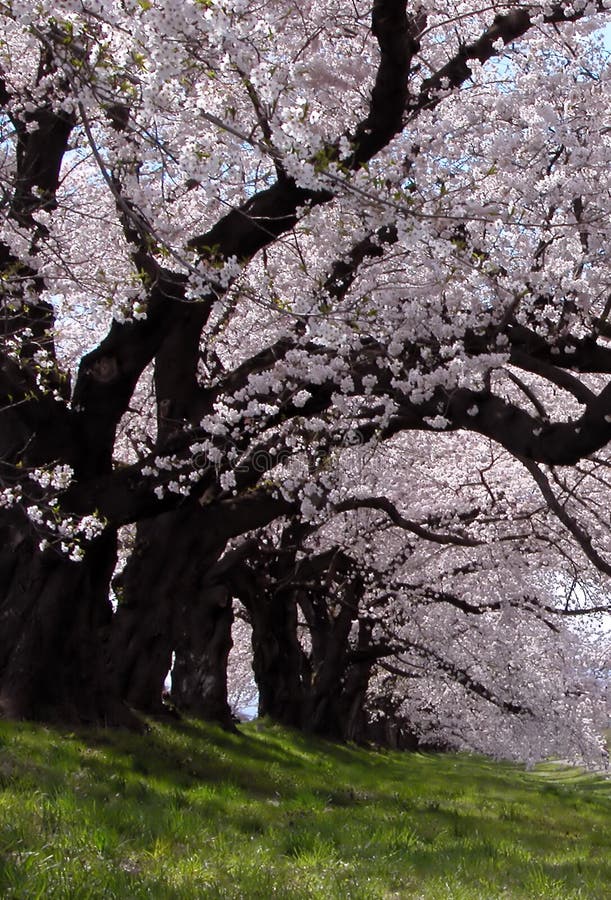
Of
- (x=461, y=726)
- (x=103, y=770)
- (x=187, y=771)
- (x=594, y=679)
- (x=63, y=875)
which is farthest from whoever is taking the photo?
(x=461, y=726)

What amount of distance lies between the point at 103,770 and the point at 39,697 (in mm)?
1893

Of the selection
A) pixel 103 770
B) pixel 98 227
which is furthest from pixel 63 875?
pixel 98 227

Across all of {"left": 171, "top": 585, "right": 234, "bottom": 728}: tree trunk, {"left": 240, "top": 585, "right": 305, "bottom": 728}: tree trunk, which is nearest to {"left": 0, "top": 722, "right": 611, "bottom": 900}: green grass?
{"left": 171, "top": 585, "right": 234, "bottom": 728}: tree trunk

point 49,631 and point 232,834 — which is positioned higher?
point 49,631

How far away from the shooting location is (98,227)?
12.5 meters

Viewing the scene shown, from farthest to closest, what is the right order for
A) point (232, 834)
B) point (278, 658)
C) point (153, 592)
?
point (278, 658), point (153, 592), point (232, 834)

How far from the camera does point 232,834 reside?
6.85 metres

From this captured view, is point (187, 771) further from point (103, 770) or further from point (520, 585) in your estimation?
point (520, 585)

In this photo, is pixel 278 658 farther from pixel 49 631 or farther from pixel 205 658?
pixel 49 631

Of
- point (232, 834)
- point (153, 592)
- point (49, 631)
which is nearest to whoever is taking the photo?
point (232, 834)

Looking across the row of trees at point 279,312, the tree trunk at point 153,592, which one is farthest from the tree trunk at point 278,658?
the tree trunk at point 153,592

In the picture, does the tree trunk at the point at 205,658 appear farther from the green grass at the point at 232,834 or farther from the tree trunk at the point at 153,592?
the tree trunk at the point at 153,592

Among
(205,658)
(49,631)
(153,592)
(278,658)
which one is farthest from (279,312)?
(278,658)

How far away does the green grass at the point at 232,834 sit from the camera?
493cm
